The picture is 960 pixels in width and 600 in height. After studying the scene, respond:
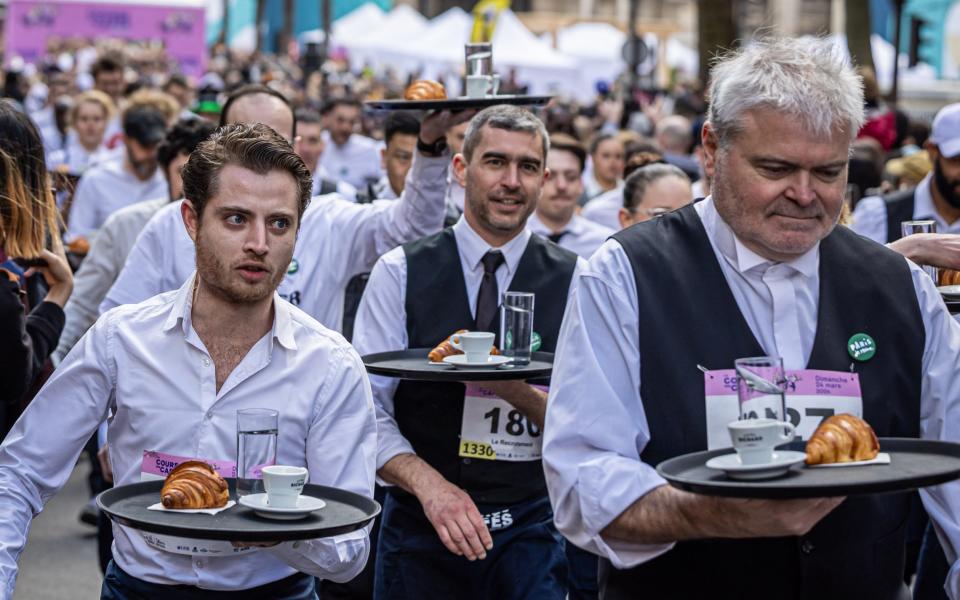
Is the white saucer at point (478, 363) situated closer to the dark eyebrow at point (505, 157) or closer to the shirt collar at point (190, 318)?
the shirt collar at point (190, 318)

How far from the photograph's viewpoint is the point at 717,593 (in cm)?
350

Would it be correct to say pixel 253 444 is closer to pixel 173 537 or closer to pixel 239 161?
pixel 173 537

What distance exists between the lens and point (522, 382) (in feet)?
17.2

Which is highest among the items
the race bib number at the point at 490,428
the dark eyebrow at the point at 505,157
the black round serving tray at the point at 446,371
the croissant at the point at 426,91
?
the croissant at the point at 426,91

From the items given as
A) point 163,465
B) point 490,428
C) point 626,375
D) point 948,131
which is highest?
point 948,131

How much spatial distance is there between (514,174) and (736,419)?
99.7 inches

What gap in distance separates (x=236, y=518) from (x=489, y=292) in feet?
7.56

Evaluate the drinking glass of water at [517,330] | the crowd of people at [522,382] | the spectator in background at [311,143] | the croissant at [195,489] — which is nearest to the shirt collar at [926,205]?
the crowd of people at [522,382]

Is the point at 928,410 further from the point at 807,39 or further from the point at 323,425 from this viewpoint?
the point at 323,425

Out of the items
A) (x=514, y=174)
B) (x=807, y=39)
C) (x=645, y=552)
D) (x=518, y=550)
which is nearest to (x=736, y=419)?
(x=645, y=552)

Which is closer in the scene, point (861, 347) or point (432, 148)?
point (861, 347)

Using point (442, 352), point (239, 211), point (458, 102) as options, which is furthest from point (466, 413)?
point (239, 211)

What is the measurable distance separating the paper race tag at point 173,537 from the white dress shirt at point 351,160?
10.8m

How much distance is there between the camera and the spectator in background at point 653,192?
312 inches
